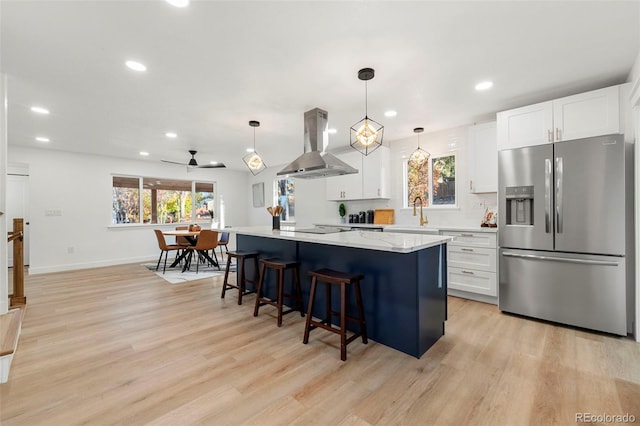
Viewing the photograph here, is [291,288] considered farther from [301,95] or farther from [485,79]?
[485,79]

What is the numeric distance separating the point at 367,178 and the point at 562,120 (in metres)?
2.74

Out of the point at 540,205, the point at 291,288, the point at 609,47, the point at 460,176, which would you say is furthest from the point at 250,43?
the point at 460,176

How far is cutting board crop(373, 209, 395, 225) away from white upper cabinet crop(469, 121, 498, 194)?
1394 millimetres

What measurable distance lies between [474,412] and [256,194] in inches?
304

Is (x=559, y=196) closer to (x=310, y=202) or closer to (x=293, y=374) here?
(x=293, y=374)

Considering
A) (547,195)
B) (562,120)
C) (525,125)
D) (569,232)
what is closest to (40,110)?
(525,125)

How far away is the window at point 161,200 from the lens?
21.7ft

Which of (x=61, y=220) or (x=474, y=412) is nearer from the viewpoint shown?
(x=474, y=412)

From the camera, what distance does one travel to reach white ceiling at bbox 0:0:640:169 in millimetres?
1837

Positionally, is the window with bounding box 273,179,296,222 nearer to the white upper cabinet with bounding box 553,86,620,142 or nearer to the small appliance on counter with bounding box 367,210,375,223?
the small appliance on counter with bounding box 367,210,375,223

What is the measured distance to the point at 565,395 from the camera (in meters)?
1.80

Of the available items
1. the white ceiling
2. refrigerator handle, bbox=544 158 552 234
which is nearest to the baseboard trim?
the white ceiling

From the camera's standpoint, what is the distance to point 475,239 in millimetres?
3602

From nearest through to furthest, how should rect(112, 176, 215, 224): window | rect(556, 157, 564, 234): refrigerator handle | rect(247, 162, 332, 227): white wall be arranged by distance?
rect(556, 157, 564, 234): refrigerator handle
rect(247, 162, 332, 227): white wall
rect(112, 176, 215, 224): window
